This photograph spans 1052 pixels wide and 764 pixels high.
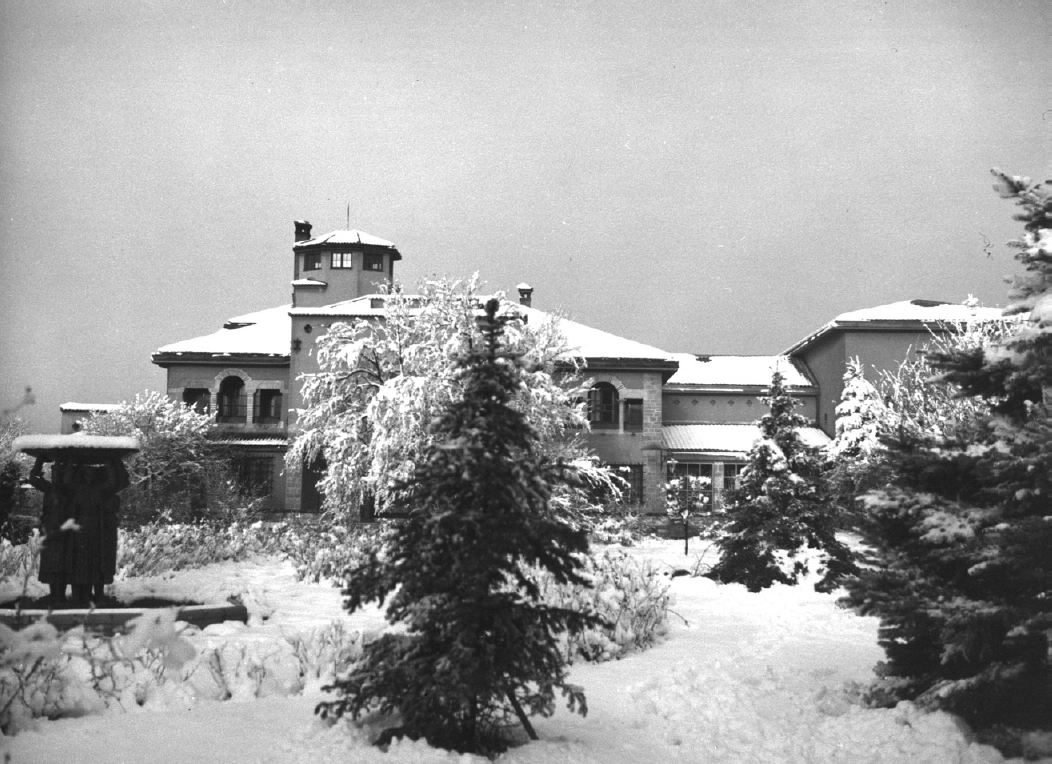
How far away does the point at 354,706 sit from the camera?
5.37 meters

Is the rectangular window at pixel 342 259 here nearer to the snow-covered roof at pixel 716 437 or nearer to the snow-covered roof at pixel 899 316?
the snow-covered roof at pixel 716 437

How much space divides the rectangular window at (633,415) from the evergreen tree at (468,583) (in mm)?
29698

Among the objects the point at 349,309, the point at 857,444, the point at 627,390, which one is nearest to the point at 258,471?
the point at 349,309

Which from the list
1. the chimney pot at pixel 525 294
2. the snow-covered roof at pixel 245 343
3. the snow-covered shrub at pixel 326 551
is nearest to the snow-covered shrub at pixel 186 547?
the snow-covered shrub at pixel 326 551

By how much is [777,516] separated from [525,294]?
1050 inches

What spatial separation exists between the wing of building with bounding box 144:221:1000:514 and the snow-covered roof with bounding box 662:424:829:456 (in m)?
0.06

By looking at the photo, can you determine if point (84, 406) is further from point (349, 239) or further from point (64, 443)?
point (64, 443)

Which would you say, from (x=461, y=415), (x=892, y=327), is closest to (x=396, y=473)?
(x=461, y=415)

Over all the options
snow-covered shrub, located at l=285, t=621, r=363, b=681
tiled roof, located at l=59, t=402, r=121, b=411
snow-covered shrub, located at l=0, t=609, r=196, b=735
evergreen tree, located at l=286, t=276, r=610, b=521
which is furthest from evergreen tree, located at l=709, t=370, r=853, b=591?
tiled roof, located at l=59, t=402, r=121, b=411

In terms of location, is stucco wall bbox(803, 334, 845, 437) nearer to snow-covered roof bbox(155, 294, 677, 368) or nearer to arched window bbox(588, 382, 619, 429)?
snow-covered roof bbox(155, 294, 677, 368)

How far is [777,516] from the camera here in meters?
15.4

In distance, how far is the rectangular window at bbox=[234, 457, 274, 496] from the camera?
34.6 meters

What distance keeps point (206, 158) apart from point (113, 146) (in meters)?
4.41

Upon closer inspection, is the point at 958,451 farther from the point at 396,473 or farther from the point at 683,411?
the point at 683,411
